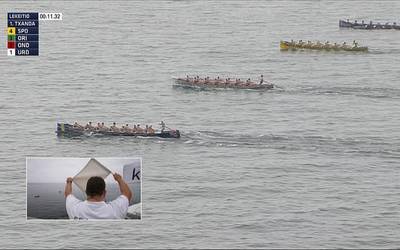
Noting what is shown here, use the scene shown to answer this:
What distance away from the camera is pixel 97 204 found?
136ft

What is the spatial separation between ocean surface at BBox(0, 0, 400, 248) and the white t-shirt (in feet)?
156

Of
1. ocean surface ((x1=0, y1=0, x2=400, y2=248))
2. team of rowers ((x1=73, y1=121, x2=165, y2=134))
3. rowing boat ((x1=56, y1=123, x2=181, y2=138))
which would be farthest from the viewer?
team of rowers ((x1=73, y1=121, x2=165, y2=134))

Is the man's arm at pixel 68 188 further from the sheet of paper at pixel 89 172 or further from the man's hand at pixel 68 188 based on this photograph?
the sheet of paper at pixel 89 172

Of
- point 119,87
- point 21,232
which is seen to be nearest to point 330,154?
point 21,232

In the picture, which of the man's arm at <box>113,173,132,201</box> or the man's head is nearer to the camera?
the man's head

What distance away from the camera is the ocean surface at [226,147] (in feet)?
306

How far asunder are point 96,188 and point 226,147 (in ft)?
277

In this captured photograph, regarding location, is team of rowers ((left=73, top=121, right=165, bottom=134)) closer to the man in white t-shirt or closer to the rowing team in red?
the rowing team in red

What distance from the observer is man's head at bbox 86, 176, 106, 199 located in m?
41.2

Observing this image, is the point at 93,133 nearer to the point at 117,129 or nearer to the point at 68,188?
the point at 117,129

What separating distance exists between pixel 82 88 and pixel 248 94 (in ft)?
90.3

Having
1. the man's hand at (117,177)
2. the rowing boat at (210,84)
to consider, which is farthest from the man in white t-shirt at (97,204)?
the rowing boat at (210,84)

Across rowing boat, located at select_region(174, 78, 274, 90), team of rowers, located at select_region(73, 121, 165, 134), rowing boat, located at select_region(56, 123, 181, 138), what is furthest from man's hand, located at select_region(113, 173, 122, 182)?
rowing boat, located at select_region(174, 78, 274, 90)
